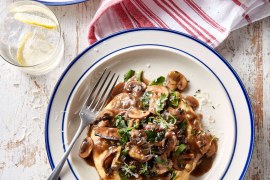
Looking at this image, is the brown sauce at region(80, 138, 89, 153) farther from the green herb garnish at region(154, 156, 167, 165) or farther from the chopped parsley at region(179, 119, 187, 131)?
the chopped parsley at region(179, 119, 187, 131)

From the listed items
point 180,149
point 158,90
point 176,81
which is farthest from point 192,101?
point 180,149

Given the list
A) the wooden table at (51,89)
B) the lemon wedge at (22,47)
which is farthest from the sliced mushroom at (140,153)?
the lemon wedge at (22,47)

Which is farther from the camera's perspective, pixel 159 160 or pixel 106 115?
pixel 106 115

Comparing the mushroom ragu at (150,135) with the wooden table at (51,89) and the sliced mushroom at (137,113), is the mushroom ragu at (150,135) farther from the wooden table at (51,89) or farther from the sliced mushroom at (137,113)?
the wooden table at (51,89)

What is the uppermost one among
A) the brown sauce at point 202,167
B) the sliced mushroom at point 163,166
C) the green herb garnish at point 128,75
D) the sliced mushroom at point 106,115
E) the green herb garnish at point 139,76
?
the green herb garnish at point 128,75

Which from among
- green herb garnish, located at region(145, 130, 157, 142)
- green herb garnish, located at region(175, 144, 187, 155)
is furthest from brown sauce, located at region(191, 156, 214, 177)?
green herb garnish, located at region(145, 130, 157, 142)

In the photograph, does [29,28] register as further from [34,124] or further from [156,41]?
[156,41]

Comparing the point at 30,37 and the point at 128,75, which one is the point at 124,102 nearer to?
the point at 128,75
